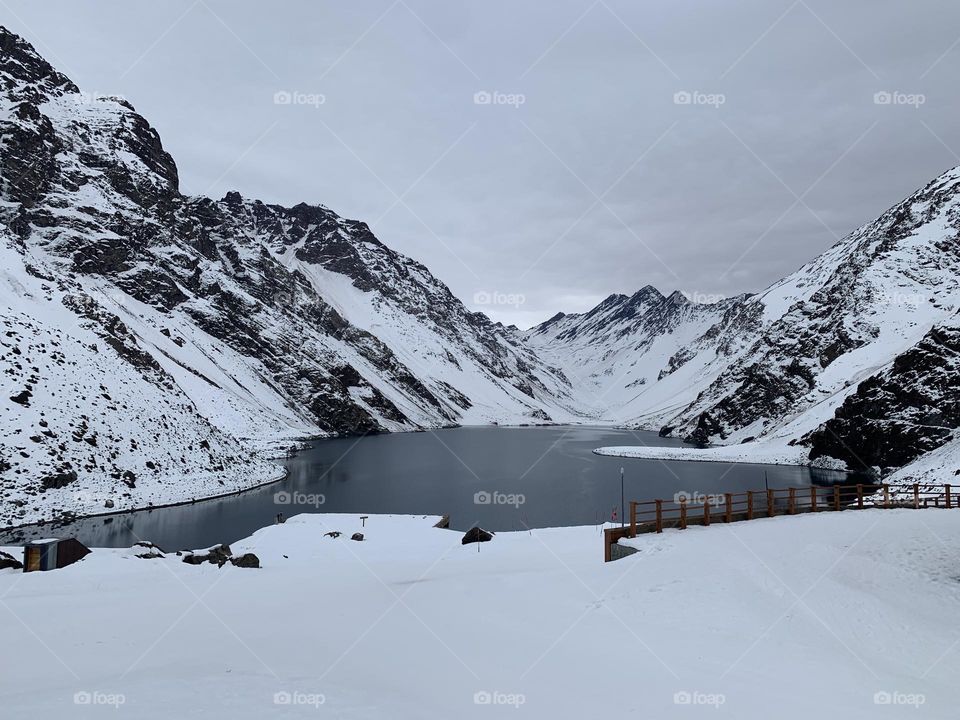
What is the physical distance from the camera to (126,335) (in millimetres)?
65500

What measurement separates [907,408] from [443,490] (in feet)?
189

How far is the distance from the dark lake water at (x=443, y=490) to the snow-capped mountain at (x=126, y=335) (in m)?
4.59

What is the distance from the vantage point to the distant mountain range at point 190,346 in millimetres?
48031

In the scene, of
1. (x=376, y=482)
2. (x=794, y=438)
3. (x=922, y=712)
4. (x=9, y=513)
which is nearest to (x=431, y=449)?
(x=376, y=482)

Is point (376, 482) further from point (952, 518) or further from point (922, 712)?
point (922, 712)

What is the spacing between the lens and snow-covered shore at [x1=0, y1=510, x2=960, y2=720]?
1038 cm

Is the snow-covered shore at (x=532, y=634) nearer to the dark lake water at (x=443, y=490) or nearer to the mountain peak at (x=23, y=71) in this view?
the dark lake water at (x=443, y=490)

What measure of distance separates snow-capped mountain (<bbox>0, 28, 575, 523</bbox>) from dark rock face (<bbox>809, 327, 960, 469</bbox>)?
78.6 meters

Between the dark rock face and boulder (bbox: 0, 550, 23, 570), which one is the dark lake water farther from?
boulder (bbox: 0, 550, 23, 570)

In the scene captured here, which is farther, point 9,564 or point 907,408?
point 907,408

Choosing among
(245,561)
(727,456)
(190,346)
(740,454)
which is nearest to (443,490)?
(245,561)

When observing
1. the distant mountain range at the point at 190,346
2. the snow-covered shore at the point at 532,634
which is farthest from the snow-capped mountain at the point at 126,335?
the snow-covered shore at the point at 532,634

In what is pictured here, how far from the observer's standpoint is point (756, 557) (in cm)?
1884

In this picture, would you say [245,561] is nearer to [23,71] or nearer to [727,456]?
[727,456]
